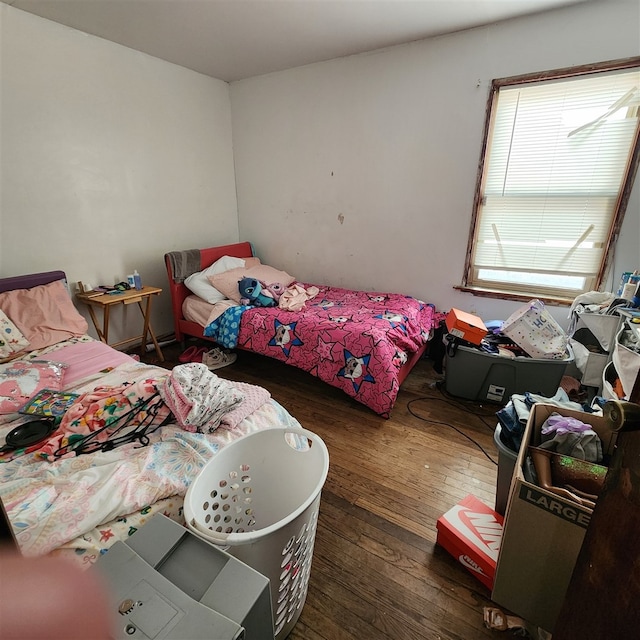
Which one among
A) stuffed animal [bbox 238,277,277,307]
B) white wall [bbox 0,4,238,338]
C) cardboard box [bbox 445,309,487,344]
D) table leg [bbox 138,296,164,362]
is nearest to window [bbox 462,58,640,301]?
cardboard box [bbox 445,309,487,344]

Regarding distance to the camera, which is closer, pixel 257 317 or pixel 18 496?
pixel 18 496

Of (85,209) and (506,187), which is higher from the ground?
(506,187)

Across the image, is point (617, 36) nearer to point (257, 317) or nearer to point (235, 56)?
point (235, 56)

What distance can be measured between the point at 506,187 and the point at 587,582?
2629mm

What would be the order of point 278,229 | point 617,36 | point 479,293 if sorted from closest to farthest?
point 617,36 < point 479,293 < point 278,229

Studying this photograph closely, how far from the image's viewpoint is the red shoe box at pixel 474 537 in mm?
1217

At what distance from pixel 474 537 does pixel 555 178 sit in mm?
2457

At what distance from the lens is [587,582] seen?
0.69m

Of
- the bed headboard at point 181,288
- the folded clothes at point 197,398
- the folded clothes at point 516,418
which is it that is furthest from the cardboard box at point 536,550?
the bed headboard at point 181,288

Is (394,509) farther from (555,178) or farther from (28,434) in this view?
(555,178)

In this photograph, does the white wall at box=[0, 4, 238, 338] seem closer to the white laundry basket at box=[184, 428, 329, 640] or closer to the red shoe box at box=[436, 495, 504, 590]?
the white laundry basket at box=[184, 428, 329, 640]

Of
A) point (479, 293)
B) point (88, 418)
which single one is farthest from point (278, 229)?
point (88, 418)

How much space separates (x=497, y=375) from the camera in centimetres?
225

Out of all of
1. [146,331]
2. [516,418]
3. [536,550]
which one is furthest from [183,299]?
[536,550]
